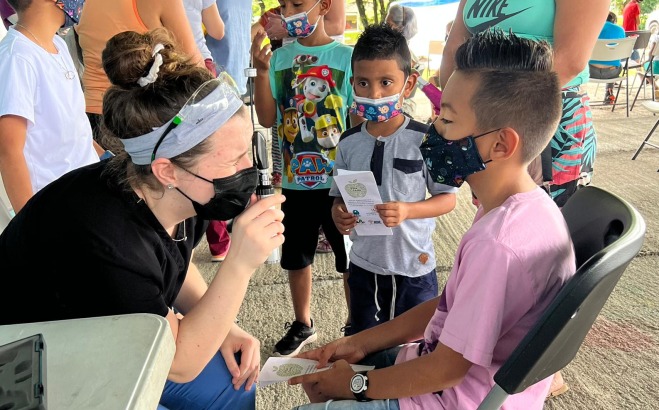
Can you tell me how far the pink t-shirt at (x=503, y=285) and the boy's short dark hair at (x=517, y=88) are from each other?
0.66 feet

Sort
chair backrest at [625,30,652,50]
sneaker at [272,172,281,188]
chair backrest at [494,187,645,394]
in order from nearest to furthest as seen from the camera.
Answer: chair backrest at [494,187,645,394] < sneaker at [272,172,281,188] < chair backrest at [625,30,652,50]

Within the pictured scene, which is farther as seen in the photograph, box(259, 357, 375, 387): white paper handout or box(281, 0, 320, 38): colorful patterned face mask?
box(281, 0, 320, 38): colorful patterned face mask

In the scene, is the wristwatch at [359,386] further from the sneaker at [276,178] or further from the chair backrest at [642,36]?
the chair backrest at [642,36]

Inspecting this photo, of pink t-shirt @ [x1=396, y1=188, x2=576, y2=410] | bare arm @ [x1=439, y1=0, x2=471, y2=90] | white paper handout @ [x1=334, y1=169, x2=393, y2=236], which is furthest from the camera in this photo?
bare arm @ [x1=439, y1=0, x2=471, y2=90]

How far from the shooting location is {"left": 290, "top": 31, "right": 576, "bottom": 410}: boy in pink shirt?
4.00ft

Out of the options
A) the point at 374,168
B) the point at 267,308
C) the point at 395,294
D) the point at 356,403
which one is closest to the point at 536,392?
the point at 356,403

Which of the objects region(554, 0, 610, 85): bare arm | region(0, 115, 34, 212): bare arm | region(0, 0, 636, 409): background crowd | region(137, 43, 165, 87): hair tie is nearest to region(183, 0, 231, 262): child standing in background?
region(0, 0, 636, 409): background crowd

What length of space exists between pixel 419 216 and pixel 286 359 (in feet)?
2.71

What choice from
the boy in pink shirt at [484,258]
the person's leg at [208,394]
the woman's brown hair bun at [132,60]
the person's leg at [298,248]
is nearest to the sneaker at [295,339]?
the person's leg at [298,248]

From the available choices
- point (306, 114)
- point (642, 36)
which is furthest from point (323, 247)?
point (642, 36)

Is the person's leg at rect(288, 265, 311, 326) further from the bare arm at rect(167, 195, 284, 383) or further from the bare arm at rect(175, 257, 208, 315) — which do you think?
the bare arm at rect(167, 195, 284, 383)

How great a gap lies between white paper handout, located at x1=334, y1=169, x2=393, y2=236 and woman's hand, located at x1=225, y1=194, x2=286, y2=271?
1.89 ft

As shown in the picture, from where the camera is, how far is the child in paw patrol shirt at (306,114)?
2.63m

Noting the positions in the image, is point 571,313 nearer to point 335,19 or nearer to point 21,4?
point 21,4
